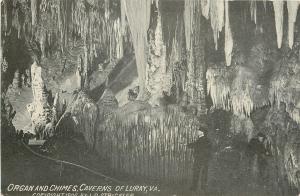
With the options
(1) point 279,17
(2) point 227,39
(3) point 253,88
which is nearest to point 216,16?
(2) point 227,39

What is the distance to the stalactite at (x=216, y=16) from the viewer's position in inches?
121

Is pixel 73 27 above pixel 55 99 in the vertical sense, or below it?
above

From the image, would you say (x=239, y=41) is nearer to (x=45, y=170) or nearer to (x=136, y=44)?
(x=136, y=44)

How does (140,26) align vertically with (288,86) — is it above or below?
above

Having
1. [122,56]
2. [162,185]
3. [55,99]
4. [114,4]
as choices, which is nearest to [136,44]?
[122,56]

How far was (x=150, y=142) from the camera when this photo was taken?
303cm

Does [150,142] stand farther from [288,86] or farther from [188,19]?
[288,86]

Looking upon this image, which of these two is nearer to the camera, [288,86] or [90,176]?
[90,176]

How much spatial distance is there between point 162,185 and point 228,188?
47cm

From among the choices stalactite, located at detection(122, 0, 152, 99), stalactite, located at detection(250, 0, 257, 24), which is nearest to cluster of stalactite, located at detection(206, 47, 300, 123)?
stalactite, located at detection(250, 0, 257, 24)

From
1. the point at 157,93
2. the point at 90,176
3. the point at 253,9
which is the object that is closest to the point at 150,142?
the point at 157,93

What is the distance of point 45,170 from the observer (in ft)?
9.70

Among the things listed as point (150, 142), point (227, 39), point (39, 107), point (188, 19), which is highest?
point (188, 19)

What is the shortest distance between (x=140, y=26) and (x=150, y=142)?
0.83 meters
